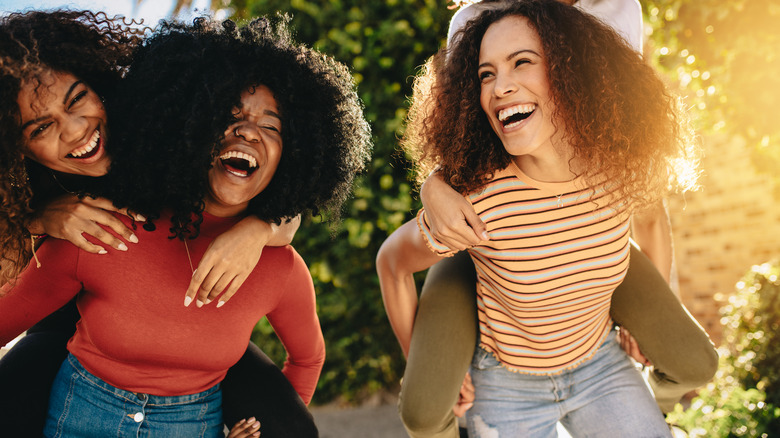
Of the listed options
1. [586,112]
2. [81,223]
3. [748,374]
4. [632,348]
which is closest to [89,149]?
[81,223]

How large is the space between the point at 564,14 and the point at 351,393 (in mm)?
3361

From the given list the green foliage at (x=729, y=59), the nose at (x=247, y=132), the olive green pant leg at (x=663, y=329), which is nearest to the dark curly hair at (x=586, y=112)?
the olive green pant leg at (x=663, y=329)

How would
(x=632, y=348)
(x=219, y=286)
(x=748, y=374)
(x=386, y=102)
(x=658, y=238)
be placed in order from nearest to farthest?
1. (x=219, y=286)
2. (x=632, y=348)
3. (x=658, y=238)
4. (x=748, y=374)
5. (x=386, y=102)

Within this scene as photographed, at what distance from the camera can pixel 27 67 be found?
161 centimetres

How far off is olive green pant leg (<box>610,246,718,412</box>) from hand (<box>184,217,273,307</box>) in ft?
5.07

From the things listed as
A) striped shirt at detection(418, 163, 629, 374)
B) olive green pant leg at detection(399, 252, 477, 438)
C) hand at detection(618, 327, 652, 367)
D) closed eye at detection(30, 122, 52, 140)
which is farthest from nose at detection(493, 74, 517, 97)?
closed eye at detection(30, 122, 52, 140)

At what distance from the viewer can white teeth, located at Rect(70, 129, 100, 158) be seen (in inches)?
68.4

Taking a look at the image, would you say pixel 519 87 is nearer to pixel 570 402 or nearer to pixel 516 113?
pixel 516 113

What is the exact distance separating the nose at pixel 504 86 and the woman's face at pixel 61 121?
1.33 metres

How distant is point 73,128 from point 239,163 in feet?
→ 1.91

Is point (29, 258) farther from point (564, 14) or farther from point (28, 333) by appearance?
point (564, 14)

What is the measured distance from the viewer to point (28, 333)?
2186 mm

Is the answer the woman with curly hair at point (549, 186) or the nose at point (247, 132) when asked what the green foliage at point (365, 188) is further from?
the nose at point (247, 132)

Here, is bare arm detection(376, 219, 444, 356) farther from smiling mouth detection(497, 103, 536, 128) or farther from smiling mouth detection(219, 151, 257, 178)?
smiling mouth detection(219, 151, 257, 178)
